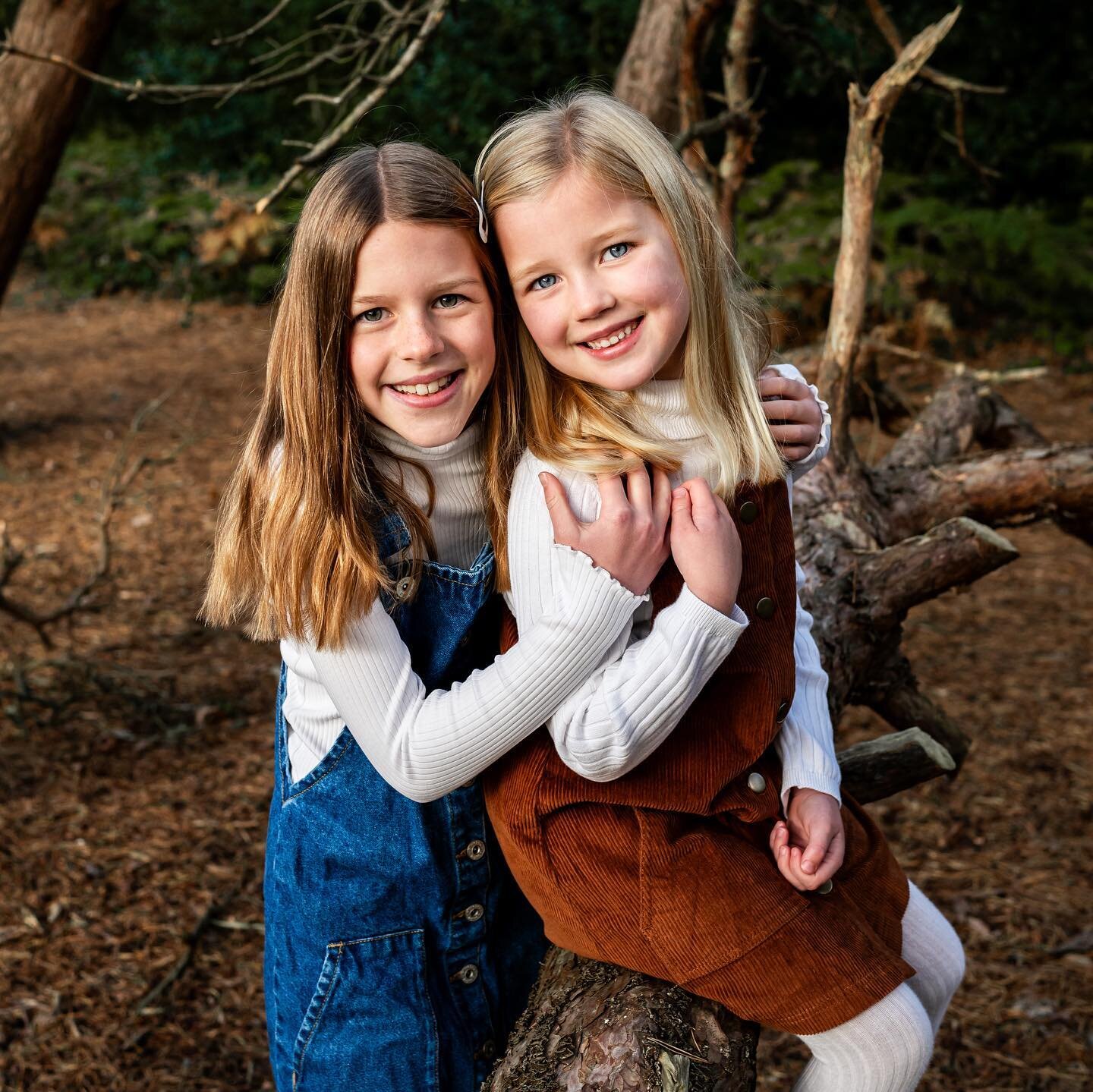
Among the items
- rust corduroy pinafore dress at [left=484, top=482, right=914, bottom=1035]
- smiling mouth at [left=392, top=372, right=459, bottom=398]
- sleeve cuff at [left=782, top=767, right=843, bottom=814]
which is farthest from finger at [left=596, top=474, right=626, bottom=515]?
sleeve cuff at [left=782, top=767, right=843, bottom=814]

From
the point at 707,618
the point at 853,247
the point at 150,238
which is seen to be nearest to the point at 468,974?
the point at 707,618

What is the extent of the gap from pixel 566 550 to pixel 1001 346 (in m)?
7.53

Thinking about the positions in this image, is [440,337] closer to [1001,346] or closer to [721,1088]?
[721,1088]

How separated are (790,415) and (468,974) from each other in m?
1.03

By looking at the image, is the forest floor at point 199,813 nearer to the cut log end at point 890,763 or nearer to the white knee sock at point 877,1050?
the cut log end at point 890,763

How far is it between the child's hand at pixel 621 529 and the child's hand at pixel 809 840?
0.41 m

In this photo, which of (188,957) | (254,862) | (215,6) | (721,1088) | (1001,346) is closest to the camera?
(721,1088)

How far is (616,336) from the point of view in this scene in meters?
1.63

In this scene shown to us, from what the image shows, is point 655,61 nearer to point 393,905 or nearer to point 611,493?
point 611,493

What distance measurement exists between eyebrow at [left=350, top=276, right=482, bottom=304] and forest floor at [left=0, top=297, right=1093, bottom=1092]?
0.62 m

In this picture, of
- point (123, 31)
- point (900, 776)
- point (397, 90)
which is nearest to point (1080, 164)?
point (397, 90)

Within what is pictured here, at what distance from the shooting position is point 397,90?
10.1 metres

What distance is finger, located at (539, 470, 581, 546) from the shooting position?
4.96 ft

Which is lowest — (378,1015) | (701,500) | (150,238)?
(150,238)
